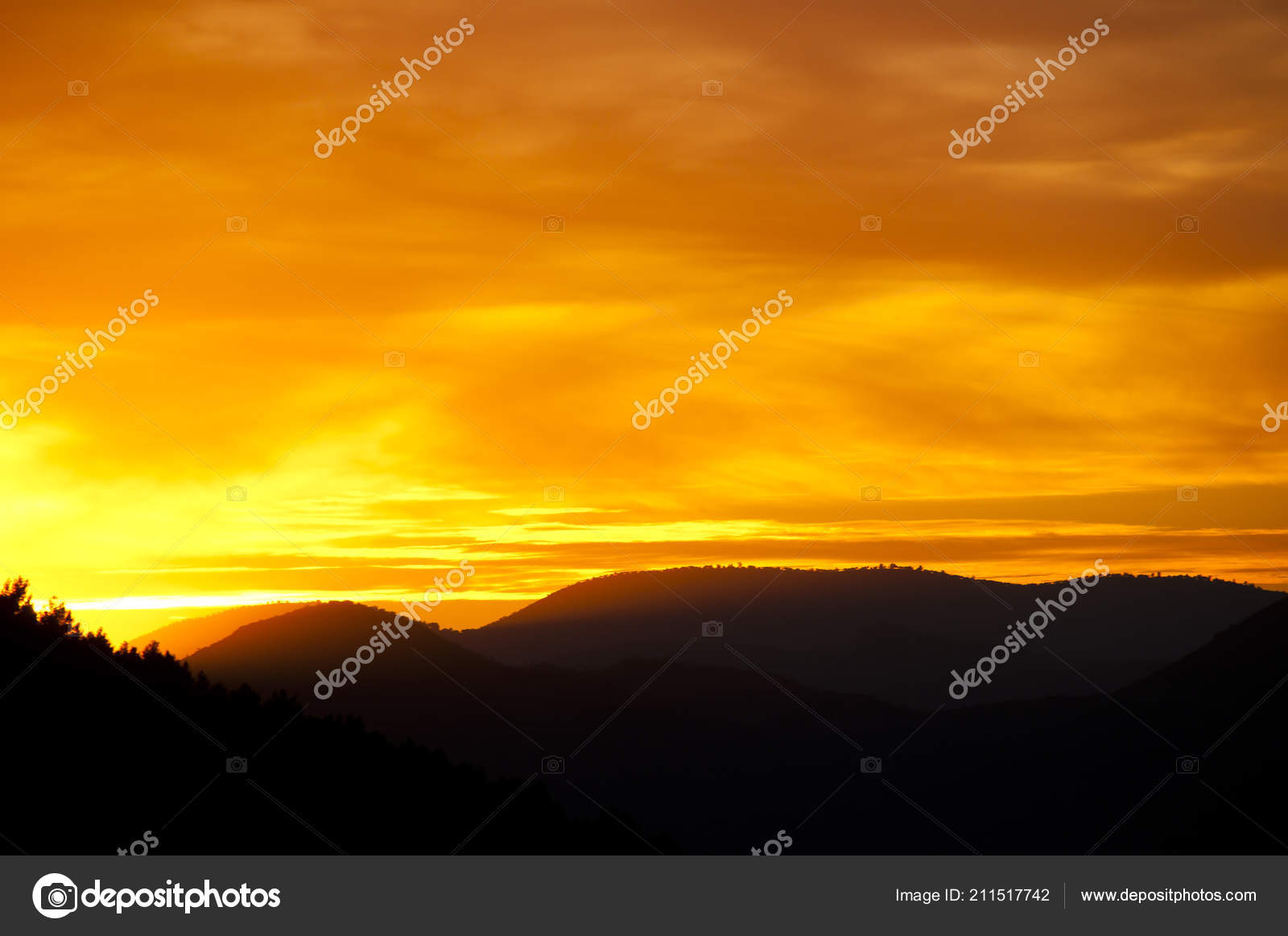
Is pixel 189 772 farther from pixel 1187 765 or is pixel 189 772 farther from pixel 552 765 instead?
pixel 1187 765

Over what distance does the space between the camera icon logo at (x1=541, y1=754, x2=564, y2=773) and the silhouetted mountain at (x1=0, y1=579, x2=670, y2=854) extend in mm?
6865

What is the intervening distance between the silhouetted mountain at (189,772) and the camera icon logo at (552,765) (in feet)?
22.5


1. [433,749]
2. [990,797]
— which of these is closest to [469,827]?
[433,749]

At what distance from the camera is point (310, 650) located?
7544cm

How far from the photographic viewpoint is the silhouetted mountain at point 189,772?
25484mm

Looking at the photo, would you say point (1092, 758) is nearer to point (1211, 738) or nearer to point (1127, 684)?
point (1211, 738)

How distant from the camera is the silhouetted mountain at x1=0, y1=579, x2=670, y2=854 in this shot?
83.6 feet

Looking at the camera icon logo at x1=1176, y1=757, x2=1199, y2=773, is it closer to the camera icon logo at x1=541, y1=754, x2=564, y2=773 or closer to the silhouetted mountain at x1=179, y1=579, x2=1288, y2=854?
the camera icon logo at x1=541, y1=754, x2=564, y2=773

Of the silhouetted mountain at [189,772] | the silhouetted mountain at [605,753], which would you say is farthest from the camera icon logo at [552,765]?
the silhouetted mountain at [189,772]

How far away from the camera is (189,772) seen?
29016mm

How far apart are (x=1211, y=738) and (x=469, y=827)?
16794 cm

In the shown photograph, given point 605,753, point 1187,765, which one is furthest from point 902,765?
point 1187,765

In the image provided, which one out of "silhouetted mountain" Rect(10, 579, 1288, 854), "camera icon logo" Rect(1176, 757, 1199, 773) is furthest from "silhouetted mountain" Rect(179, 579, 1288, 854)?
"camera icon logo" Rect(1176, 757, 1199, 773)

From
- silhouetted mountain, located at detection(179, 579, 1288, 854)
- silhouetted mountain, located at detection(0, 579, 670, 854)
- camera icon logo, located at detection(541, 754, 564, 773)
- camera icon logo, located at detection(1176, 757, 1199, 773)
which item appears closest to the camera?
camera icon logo, located at detection(541, 754, 564, 773)
